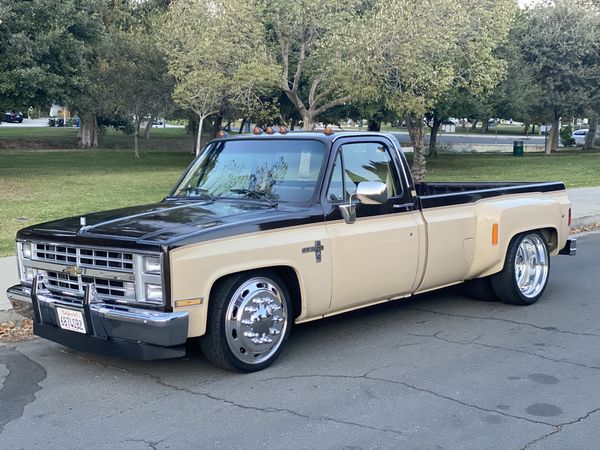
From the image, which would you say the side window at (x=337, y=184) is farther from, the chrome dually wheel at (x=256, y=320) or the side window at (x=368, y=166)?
the chrome dually wheel at (x=256, y=320)

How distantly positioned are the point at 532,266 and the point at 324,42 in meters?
14.4

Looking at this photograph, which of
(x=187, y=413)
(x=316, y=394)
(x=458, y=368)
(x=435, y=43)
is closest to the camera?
(x=187, y=413)

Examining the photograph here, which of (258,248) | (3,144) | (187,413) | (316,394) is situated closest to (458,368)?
(316,394)

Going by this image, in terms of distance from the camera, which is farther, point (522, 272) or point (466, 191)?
point (522, 272)

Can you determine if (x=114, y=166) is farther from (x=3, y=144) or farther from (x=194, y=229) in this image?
(x=194, y=229)

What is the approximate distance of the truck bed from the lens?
7016mm

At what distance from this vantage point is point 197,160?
23.4 ft

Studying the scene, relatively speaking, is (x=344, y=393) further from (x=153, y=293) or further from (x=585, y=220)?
(x=585, y=220)

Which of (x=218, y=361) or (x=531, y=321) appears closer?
(x=218, y=361)

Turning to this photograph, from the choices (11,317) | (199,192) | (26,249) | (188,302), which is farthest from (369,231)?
(11,317)

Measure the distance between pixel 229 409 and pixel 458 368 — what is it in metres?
1.88

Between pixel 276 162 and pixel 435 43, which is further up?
pixel 435 43

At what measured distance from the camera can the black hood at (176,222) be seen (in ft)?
17.2

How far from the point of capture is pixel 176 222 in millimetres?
5543
